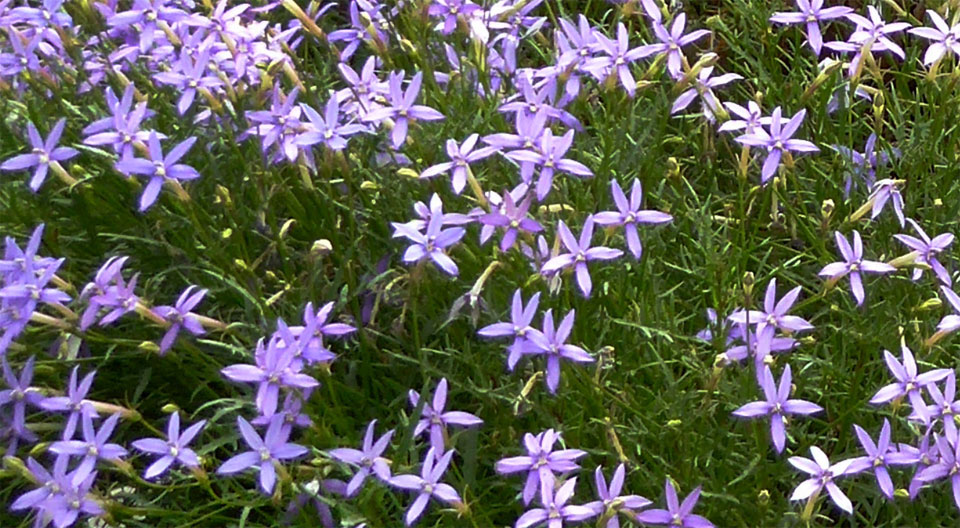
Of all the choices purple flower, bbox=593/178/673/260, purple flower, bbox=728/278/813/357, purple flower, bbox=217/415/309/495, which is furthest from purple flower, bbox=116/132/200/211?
purple flower, bbox=728/278/813/357

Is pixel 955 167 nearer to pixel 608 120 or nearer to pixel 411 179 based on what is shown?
pixel 608 120

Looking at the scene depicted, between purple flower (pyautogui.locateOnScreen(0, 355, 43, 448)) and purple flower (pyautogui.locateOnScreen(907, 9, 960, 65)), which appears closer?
purple flower (pyautogui.locateOnScreen(0, 355, 43, 448))

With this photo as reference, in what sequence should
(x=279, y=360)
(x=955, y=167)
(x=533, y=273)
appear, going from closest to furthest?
(x=279, y=360), (x=533, y=273), (x=955, y=167)

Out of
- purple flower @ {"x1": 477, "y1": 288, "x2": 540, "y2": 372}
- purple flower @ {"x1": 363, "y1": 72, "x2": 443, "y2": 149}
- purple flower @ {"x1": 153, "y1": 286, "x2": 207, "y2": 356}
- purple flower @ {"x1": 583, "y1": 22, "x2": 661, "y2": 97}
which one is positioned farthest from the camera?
purple flower @ {"x1": 583, "y1": 22, "x2": 661, "y2": 97}

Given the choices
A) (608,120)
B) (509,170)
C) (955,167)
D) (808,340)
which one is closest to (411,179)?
(509,170)

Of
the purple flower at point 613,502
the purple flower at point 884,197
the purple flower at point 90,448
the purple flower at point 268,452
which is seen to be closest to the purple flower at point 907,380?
the purple flower at point 884,197

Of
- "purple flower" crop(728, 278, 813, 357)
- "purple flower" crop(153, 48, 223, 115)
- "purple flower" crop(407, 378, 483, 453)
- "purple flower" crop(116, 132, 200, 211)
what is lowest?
"purple flower" crop(407, 378, 483, 453)

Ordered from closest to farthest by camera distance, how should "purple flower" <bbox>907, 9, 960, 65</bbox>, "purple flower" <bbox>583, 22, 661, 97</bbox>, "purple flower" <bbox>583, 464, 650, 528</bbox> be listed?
"purple flower" <bbox>583, 464, 650, 528</bbox>
"purple flower" <bbox>583, 22, 661, 97</bbox>
"purple flower" <bbox>907, 9, 960, 65</bbox>

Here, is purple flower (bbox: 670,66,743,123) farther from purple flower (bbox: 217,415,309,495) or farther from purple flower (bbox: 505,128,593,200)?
purple flower (bbox: 217,415,309,495)
